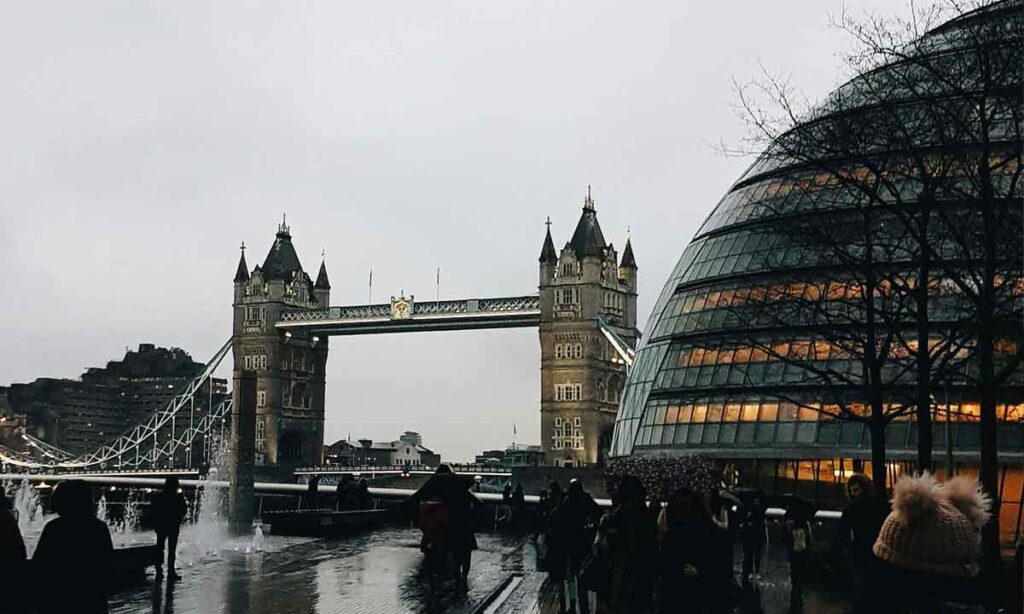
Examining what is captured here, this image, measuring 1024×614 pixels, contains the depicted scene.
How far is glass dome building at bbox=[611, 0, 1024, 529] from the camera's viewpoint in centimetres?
2388

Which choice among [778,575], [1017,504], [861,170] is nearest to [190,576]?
[778,575]

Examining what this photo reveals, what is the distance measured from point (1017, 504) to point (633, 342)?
121m

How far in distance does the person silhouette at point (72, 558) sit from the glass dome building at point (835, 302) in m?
16.7

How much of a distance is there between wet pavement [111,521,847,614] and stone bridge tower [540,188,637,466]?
118 metres

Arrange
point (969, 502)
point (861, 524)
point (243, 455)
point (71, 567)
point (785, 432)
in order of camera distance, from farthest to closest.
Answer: point (785, 432)
point (243, 455)
point (861, 524)
point (71, 567)
point (969, 502)

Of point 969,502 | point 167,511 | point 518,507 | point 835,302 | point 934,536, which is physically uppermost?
point 835,302

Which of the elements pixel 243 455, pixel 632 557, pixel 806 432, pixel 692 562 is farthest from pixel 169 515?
pixel 806 432

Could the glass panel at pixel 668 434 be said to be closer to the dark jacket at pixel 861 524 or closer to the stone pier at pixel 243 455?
the stone pier at pixel 243 455

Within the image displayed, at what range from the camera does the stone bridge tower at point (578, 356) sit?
15000 cm

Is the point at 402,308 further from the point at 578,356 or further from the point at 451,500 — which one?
the point at 451,500

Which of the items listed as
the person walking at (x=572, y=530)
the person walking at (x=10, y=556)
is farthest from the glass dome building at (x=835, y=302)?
the person walking at (x=10, y=556)

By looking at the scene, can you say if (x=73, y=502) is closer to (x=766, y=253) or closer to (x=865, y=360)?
(x=865, y=360)

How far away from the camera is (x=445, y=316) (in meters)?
152

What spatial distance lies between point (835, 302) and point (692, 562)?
1226 inches
